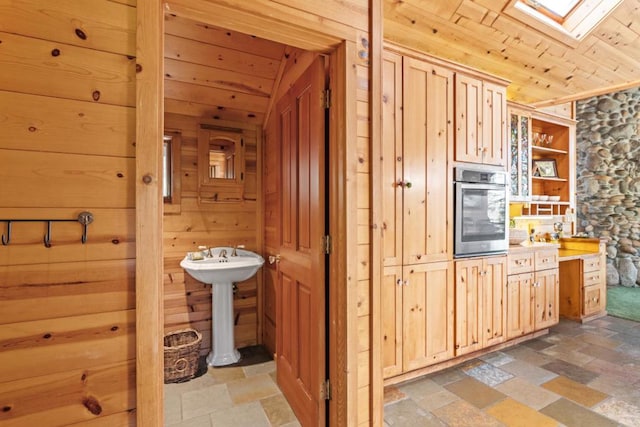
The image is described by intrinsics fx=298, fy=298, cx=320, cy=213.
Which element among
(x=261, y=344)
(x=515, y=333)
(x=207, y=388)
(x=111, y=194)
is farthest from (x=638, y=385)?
(x=111, y=194)

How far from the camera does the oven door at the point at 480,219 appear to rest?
247cm

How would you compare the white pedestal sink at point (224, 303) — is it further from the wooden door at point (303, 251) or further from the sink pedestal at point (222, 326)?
the wooden door at point (303, 251)

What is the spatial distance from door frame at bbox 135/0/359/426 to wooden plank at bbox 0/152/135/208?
7 cm

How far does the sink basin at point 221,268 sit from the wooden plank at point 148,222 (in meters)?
1.19

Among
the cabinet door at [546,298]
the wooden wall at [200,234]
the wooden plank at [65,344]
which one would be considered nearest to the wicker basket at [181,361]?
the wooden wall at [200,234]

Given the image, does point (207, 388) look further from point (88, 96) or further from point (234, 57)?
point (234, 57)

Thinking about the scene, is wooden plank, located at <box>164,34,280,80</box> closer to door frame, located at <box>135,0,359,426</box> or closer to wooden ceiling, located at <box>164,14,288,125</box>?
wooden ceiling, located at <box>164,14,288,125</box>

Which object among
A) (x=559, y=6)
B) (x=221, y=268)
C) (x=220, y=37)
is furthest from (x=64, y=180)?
(x=559, y=6)

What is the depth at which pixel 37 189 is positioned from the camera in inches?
38.5

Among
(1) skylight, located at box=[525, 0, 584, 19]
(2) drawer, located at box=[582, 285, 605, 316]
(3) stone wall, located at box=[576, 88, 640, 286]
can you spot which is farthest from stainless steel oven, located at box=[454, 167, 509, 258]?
(3) stone wall, located at box=[576, 88, 640, 286]

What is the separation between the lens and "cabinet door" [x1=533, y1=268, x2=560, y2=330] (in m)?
3.02

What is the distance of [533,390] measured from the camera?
217cm

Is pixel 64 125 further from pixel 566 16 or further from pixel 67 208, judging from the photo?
pixel 566 16

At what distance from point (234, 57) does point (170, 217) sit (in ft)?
4.66
